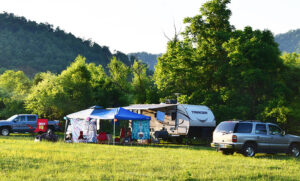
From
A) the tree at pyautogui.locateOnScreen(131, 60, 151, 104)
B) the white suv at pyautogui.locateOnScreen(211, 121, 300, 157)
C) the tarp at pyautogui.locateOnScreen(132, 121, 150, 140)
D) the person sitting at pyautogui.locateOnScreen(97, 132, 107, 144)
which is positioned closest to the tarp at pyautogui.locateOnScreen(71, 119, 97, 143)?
the person sitting at pyautogui.locateOnScreen(97, 132, 107, 144)

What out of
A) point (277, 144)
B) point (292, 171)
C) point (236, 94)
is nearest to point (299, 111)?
point (236, 94)

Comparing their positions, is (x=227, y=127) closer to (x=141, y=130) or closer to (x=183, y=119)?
(x=183, y=119)

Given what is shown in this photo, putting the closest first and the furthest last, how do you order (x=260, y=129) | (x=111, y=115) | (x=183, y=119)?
1. (x=260, y=129)
2. (x=111, y=115)
3. (x=183, y=119)

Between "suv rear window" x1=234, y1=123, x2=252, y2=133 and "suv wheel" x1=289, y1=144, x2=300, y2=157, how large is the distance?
2.88 m

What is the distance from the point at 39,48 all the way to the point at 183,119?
86145 millimetres

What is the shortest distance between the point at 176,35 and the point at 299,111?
1754cm

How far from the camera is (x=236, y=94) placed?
29.6 meters

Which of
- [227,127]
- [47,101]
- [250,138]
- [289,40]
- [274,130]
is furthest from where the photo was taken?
[289,40]

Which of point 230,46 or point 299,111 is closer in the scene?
point 299,111

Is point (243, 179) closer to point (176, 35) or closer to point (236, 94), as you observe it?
point (236, 94)

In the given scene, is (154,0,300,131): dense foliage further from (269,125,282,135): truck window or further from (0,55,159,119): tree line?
(269,125,282,135): truck window

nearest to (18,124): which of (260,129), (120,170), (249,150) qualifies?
(249,150)

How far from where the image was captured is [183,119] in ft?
80.5

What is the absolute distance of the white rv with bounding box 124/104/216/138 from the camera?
957 inches
